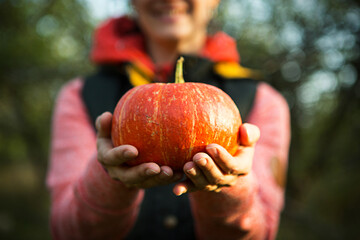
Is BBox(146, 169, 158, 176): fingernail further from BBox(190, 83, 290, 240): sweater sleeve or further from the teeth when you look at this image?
the teeth

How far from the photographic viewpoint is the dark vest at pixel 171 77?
1.85 meters

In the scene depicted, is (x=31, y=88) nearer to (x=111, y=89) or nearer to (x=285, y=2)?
(x=111, y=89)

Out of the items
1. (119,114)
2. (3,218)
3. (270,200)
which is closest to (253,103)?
(270,200)

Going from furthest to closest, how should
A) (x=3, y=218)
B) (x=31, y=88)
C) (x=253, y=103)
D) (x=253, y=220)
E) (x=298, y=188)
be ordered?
(x=3, y=218)
(x=31, y=88)
(x=298, y=188)
(x=253, y=103)
(x=253, y=220)

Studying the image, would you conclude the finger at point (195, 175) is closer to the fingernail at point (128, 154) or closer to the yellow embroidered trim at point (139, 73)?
the fingernail at point (128, 154)

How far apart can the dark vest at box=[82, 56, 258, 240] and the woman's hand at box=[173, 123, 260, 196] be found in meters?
0.65

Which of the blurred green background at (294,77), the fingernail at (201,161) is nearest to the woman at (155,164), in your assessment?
the fingernail at (201,161)

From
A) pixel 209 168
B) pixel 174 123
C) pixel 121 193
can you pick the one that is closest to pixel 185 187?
pixel 209 168

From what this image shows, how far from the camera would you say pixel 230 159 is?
1.07m

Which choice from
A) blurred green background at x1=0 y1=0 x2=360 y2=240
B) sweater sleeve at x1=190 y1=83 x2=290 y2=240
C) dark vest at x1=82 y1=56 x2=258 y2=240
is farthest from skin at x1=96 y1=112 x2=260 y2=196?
blurred green background at x1=0 y1=0 x2=360 y2=240

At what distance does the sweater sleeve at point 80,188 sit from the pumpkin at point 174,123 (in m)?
0.30

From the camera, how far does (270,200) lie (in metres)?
1.86

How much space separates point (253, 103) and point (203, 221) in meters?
0.87

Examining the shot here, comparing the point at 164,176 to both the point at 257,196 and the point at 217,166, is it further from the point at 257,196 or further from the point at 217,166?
the point at 257,196
